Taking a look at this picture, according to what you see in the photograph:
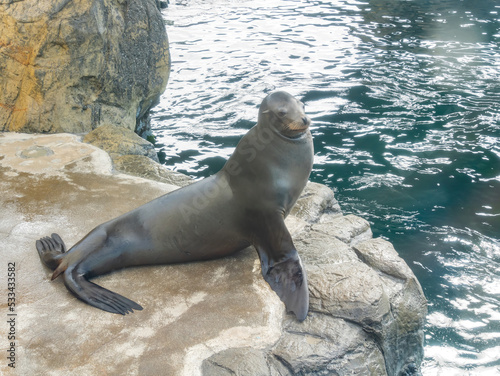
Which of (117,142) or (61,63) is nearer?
(117,142)

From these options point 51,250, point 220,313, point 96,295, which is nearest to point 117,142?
point 51,250

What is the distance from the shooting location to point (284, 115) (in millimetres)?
3590

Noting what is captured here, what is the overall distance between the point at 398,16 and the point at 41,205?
41.2ft

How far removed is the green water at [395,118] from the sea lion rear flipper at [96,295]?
8.21ft

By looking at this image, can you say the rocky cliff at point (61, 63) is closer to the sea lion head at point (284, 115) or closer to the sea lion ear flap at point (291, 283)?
the sea lion head at point (284, 115)

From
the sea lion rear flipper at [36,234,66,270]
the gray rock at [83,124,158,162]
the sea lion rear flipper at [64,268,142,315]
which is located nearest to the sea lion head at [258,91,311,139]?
the sea lion rear flipper at [64,268,142,315]

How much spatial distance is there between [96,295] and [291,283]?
47.0 inches

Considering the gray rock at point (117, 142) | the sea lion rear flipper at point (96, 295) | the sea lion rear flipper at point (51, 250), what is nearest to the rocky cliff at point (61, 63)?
the gray rock at point (117, 142)

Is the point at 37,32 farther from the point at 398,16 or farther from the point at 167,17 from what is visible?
the point at 398,16

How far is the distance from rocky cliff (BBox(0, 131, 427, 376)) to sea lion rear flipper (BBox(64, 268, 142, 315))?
0.16ft

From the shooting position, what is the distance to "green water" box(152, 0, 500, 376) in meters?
5.36

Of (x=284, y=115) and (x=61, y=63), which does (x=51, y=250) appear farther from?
(x=61, y=63)

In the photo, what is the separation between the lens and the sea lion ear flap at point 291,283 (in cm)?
331

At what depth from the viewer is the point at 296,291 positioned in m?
3.37
